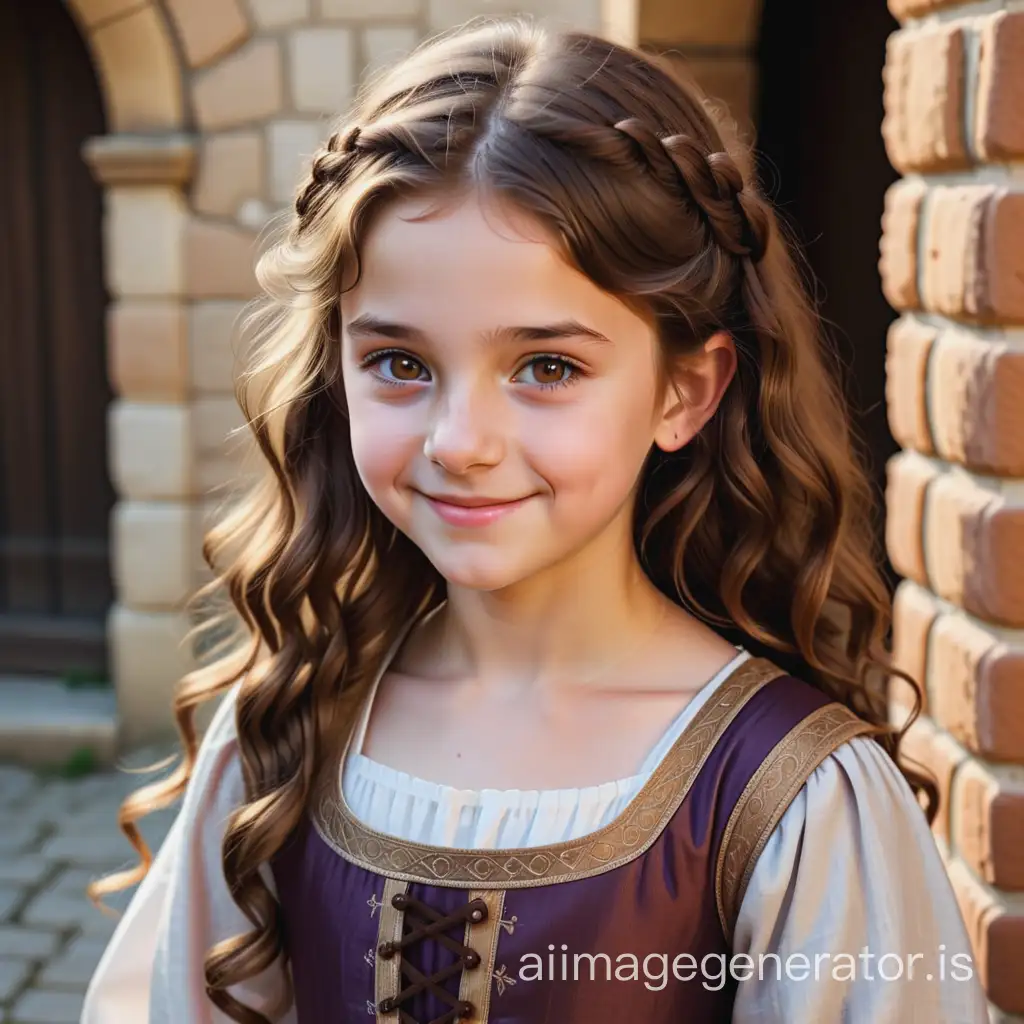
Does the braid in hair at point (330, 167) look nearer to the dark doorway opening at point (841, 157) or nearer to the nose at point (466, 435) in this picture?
the nose at point (466, 435)

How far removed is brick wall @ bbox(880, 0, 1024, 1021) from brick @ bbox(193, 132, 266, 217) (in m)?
3.41

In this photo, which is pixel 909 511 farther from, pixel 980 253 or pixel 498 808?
pixel 498 808

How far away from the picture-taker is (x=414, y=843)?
1430mm

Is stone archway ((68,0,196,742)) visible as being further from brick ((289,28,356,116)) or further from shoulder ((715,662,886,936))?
shoulder ((715,662,886,936))

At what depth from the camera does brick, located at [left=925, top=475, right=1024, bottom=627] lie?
1.35 meters

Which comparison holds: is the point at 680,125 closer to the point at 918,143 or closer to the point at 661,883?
the point at 918,143

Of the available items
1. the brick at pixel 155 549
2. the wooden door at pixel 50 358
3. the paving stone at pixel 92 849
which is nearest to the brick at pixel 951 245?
the paving stone at pixel 92 849

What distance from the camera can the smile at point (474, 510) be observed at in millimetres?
1331

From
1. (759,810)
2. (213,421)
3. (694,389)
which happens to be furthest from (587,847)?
(213,421)

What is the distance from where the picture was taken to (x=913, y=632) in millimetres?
1603

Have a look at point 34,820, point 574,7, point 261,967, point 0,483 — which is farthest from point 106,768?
point 261,967

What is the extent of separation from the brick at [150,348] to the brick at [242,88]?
0.67 meters

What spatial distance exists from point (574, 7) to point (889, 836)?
148 inches

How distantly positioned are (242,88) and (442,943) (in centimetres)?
389
